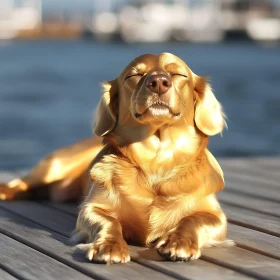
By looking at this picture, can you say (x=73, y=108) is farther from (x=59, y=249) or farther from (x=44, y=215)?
(x=59, y=249)

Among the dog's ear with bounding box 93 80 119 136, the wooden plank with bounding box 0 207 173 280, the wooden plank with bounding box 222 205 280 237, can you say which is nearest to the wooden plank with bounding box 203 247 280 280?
the wooden plank with bounding box 0 207 173 280

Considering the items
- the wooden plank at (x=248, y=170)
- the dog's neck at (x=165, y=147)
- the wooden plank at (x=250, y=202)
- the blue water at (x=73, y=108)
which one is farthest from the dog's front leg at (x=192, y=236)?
the blue water at (x=73, y=108)

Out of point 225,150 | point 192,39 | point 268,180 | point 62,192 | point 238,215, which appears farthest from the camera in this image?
point 192,39

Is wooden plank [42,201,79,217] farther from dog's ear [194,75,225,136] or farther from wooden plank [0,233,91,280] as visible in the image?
dog's ear [194,75,225,136]

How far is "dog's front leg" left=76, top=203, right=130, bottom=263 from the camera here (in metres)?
3.06

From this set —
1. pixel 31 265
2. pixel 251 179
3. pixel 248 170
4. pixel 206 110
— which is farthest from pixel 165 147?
pixel 248 170

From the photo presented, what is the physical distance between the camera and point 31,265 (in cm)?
308

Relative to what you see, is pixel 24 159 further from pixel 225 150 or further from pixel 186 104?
pixel 186 104

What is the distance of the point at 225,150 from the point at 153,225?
11.9 metres

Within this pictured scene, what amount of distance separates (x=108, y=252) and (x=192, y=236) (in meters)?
0.34

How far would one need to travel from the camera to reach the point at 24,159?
14.0 meters

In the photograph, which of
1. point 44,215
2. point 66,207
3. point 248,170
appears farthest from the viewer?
point 248,170

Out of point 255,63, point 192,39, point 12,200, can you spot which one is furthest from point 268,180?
point 192,39

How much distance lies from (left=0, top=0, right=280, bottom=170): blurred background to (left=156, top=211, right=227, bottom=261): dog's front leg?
25.9 inches
